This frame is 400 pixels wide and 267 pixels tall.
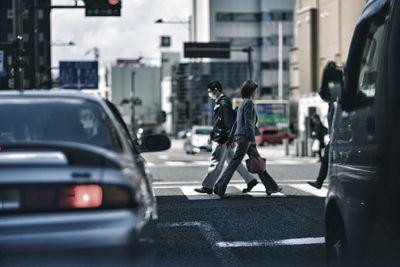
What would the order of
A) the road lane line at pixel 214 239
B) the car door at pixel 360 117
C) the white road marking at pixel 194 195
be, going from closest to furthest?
the car door at pixel 360 117 < the road lane line at pixel 214 239 < the white road marking at pixel 194 195

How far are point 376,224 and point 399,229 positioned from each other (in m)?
0.22

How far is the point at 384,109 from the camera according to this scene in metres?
3.71

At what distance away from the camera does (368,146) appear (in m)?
3.94

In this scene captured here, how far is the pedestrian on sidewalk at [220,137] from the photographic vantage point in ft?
37.4

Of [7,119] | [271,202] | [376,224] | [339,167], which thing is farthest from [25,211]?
[271,202]

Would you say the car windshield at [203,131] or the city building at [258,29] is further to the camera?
the city building at [258,29]

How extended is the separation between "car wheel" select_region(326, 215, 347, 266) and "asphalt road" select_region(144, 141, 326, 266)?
918 millimetres

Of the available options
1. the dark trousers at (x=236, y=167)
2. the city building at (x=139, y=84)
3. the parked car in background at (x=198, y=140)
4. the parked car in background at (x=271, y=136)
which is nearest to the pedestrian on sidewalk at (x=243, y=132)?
the dark trousers at (x=236, y=167)

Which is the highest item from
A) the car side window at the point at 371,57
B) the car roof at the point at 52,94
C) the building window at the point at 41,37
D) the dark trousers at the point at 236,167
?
the building window at the point at 41,37

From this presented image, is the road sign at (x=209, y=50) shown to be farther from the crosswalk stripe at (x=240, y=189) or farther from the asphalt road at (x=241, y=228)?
the asphalt road at (x=241, y=228)

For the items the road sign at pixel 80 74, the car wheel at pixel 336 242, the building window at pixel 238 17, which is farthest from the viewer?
the building window at pixel 238 17

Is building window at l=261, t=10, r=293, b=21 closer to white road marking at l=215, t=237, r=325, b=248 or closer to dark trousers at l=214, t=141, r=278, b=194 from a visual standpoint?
dark trousers at l=214, t=141, r=278, b=194

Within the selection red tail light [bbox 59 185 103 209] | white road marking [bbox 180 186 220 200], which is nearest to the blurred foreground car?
red tail light [bbox 59 185 103 209]

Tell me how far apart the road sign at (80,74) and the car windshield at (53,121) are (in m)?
51.7
